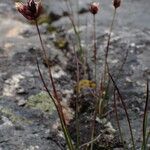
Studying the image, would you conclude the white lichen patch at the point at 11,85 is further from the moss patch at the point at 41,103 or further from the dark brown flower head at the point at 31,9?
the dark brown flower head at the point at 31,9

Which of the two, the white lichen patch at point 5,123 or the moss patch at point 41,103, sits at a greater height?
the moss patch at point 41,103

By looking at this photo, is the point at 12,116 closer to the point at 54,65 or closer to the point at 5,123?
the point at 5,123

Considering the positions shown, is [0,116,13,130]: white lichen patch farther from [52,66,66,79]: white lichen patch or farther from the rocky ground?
[52,66,66,79]: white lichen patch

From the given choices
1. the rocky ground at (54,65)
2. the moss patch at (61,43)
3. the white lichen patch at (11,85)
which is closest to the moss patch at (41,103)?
the rocky ground at (54,65)

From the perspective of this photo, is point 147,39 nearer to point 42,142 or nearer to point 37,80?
point 37,80

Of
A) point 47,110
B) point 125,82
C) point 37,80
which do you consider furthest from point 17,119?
point 125,82

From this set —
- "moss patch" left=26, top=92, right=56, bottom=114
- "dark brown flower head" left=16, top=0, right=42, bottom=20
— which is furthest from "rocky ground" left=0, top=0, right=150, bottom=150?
"dark brown flower head" left=16, top=0, right=42, bottom=20

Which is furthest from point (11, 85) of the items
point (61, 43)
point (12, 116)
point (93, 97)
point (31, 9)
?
point (31, 9)
